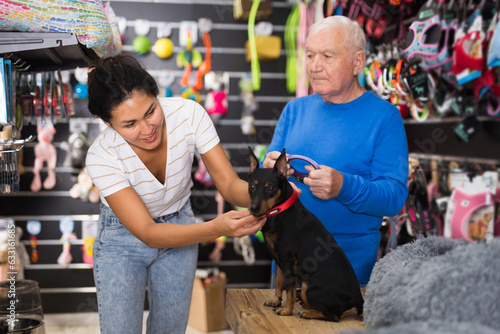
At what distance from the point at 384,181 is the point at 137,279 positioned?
2.90ft

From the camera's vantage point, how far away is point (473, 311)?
2.50 feet

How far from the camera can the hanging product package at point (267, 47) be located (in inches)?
154

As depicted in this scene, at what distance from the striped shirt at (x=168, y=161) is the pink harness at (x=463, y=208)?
3.76ft

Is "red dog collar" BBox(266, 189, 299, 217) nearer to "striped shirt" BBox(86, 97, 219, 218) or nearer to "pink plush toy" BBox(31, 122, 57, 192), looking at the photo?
"striped shirt" BBox(86, 97, 219, 218)

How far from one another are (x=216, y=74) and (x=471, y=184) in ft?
7.61

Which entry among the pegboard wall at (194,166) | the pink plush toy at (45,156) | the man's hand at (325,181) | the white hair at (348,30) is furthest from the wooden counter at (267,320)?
the pink plush toy at (45,156)

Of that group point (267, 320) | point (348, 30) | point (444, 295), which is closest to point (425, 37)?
point (348, 30)

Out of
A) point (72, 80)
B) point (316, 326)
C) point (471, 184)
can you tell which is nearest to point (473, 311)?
point (316, 326)

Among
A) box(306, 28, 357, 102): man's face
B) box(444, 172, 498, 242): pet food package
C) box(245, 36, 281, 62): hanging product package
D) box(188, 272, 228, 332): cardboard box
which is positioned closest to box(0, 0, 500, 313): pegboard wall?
box(245, 36, 281, 62): hanging product package

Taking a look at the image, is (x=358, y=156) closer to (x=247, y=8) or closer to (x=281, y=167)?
(x=281, y=167)

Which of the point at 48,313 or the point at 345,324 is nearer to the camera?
the point at 345,324

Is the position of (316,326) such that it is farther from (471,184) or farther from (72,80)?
(72,80)

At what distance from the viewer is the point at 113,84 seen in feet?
4.80

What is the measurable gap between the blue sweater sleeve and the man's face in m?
0.22
